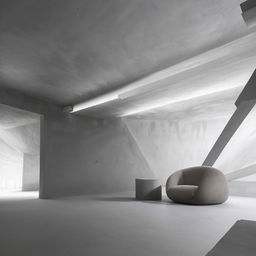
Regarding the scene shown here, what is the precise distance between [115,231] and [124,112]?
6396mm

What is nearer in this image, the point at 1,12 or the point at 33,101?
the point at 1,12

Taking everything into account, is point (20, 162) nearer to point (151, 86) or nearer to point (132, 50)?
point (151, 86)

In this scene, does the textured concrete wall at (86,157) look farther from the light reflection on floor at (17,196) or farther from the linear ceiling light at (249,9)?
the linear ceiling light at (249,9)

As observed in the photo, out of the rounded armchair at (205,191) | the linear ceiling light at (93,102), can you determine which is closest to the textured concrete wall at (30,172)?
the linear ceiling light at (93,102)

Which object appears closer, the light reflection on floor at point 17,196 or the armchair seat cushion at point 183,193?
the armchair seat cushion at point 183,193

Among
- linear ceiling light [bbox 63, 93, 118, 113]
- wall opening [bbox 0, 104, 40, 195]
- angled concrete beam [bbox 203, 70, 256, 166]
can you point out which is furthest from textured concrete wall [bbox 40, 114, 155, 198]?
angled concrete beam [bbox 203, 70, 256, 166]

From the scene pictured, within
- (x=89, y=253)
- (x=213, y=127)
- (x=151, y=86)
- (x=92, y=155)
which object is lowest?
(x=89, y=253)

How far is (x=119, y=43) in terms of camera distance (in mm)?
4480

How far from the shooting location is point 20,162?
43.4ft

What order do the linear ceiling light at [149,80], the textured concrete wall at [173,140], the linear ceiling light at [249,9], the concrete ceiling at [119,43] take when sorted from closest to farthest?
1. the linear ceiling light at [249,9]
2. the concrete ceiling at [119,43]
3. the linear ceiling light at [149,80]
4. the textured concrete wall at [173,140]

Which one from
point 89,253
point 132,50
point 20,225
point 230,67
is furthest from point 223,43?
point 20,225

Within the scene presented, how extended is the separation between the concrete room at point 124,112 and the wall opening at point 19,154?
0.12 meters

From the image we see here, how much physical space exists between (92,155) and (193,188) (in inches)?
181

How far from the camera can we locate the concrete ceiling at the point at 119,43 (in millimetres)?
3531
